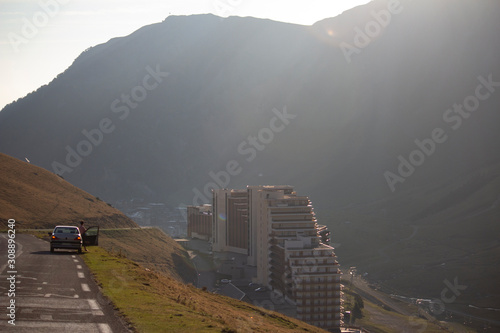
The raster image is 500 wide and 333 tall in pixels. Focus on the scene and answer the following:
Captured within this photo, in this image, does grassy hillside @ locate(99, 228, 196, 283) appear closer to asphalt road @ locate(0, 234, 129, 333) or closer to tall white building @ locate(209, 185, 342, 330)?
tall white building @ locate(209, 185, 342, 330)

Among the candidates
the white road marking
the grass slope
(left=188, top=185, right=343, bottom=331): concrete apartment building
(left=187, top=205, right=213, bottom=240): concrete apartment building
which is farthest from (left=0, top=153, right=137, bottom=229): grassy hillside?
the white road marking

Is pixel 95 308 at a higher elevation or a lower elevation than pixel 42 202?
lower

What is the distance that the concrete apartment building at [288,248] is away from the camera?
205ft

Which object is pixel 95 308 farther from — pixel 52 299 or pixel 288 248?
pixel 288 248

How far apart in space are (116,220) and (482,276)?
7881 centimetres

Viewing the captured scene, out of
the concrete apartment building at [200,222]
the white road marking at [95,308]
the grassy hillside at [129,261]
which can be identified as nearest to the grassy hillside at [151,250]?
the grassy hillside at [129,261]

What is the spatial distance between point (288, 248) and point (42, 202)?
34030 millimetres

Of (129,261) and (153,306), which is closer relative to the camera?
(153,306)

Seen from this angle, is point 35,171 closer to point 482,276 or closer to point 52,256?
point 52,256

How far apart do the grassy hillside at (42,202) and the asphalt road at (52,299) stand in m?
43.8

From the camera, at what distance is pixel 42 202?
238 ft

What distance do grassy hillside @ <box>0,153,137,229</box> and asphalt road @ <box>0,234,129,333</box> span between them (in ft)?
144

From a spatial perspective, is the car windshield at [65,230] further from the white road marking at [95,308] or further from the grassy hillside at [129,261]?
the white road marking at [95,308]

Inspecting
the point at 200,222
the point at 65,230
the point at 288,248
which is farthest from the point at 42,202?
the point at 200,222
